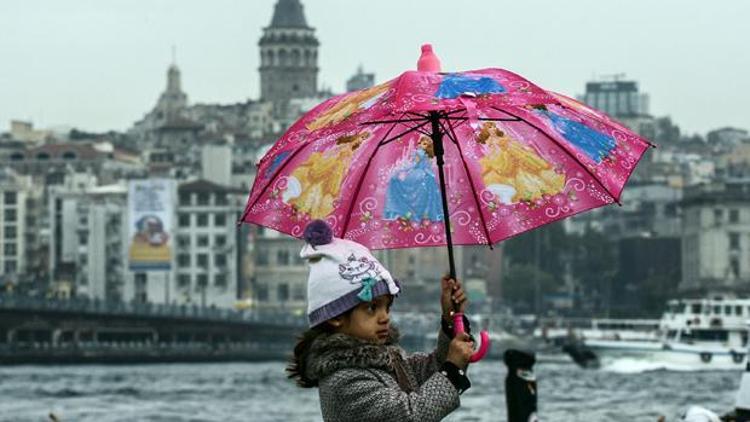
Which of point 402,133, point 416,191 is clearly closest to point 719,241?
point 416,191

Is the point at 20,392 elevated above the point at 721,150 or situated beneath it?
situated beneath

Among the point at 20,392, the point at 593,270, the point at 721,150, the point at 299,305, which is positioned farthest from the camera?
the point at 721,150

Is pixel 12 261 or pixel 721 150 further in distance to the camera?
pixel 721 150

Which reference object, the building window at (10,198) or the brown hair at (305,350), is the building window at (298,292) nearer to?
the building window at (10,198)

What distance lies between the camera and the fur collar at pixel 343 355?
6898 millimetres

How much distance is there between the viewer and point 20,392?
6431 centimetres

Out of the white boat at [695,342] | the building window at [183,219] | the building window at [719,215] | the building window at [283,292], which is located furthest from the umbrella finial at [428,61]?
the building window at [283,292]

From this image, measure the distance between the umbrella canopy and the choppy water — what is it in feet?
108

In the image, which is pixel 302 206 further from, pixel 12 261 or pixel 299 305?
pixel 12 261

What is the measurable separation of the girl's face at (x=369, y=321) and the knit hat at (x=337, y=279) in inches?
1.1

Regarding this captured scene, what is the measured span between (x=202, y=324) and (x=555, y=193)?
307ft

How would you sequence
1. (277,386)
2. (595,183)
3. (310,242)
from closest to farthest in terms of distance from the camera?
(310,242), (595,183), (277,386)

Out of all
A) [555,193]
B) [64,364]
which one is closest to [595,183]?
[555,193]

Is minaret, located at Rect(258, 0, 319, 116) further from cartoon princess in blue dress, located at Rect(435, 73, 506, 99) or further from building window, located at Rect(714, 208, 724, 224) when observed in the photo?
cartoon princess in blue dress, located at Rect(435, 73, 506, 99)
